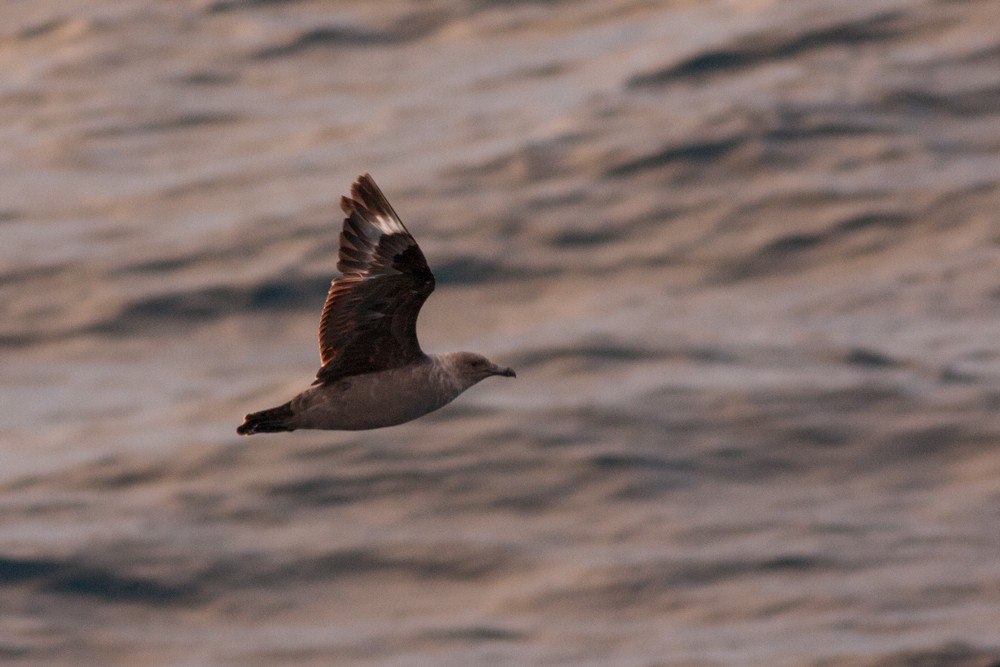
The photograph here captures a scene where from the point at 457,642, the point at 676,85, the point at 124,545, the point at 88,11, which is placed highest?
the point at 88,11

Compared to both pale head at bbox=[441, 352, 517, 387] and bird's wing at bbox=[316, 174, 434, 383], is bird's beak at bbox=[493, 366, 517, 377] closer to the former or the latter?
pale head at bbox=[441, 352, 517, 387]

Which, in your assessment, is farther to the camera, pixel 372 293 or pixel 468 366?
pixel 468 366

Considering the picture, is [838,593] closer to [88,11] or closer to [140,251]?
[140,251]

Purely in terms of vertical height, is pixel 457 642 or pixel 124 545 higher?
pixel 124 545

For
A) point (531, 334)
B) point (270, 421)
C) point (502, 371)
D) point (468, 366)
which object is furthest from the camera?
point (531, 334)

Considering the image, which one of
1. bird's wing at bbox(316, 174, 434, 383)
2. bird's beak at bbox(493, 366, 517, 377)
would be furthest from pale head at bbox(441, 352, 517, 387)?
bird's wing at bbox(316, 174, 434, 383)

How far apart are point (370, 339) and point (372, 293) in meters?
0.32

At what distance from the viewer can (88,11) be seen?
50469 mm

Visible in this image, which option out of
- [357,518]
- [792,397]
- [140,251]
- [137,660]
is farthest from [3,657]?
[792,397]

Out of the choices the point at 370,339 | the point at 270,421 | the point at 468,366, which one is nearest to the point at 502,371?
the point at 468,366

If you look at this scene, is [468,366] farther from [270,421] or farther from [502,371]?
[270,421]

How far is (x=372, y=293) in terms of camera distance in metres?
11.6

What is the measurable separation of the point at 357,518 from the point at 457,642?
10.1 feet

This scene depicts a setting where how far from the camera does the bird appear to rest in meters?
11.5
